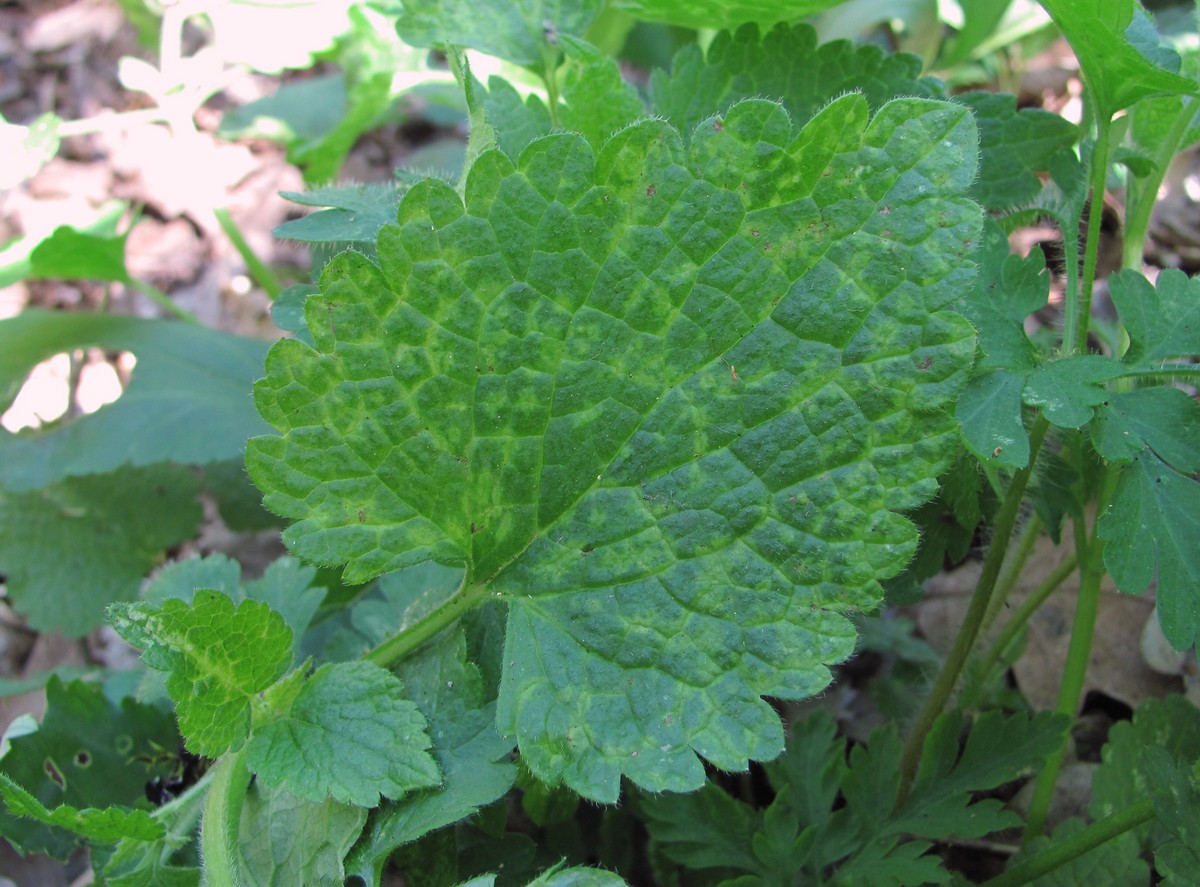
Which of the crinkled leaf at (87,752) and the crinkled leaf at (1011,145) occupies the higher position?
the crinkled leaf at (1011,145)

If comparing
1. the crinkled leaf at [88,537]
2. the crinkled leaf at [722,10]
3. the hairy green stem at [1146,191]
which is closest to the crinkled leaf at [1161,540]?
the hairy green stem at [1146,191]

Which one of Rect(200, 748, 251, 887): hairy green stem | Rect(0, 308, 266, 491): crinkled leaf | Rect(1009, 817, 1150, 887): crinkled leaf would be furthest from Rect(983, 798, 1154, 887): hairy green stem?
Rect(0, 308, 266, 491): crinkled leaf

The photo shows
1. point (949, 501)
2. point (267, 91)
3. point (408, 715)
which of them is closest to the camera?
point (408, 715)

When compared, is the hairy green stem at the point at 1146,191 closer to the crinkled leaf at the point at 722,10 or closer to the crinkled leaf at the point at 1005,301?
the crinkled leaf at the point at 1005,301

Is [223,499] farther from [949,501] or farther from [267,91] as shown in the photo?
[267,91]

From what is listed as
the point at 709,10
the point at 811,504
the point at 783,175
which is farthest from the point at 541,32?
the point at 811,504

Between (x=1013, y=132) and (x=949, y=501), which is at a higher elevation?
(x=1013, y=132)
